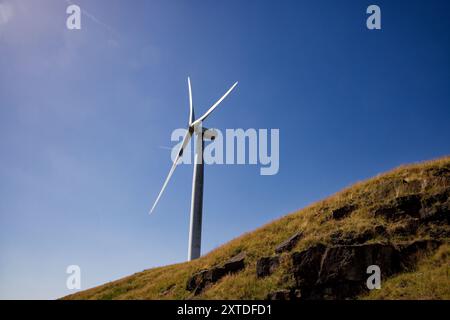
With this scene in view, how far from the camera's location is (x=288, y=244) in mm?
21250

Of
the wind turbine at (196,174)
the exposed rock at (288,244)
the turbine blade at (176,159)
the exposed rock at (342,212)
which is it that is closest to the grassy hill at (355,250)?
the exposed rock at (342,212)

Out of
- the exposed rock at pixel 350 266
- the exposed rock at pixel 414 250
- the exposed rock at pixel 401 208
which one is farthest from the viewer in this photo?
the exposed rock at pixel 401 208

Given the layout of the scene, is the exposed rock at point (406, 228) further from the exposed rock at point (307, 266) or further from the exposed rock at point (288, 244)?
the exposed rock at point (288, 244)

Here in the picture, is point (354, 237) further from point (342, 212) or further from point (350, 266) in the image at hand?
point (342, 212)

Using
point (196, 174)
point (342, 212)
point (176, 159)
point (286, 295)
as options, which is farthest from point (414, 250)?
point (176, 159)

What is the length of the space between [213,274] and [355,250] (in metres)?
9.63

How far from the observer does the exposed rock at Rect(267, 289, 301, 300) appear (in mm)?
17141

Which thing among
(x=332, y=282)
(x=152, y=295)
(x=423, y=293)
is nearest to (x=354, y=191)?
(x=332, y=282)

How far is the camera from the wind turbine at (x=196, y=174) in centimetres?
4384

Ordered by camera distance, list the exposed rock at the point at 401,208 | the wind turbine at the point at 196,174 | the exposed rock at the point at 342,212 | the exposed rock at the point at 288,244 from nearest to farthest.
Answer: the exposed rock at the point at 401,208, the exposed rock at the point at 288,244, the exposed rock at the point at 342,212, the wind turbine at the point at 196,174

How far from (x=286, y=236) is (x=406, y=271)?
8.69 metres

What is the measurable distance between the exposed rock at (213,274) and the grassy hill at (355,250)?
0.07 m

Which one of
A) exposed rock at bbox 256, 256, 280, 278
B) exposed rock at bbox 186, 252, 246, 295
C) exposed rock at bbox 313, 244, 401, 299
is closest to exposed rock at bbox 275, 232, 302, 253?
exposed rock at bbox 256, 256, 280, 278

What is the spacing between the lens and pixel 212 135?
174 feet
